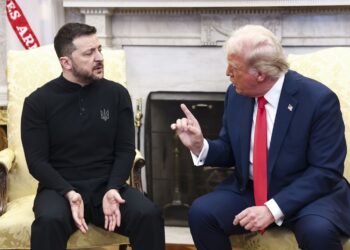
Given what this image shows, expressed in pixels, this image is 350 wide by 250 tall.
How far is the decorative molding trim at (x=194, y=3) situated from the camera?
3.26m

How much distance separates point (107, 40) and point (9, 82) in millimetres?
832

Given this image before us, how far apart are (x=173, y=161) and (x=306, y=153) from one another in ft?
4.96

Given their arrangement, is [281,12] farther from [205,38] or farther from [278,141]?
[278,141]

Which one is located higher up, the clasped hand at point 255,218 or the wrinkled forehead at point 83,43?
the wrinkled forehead at point 83,43

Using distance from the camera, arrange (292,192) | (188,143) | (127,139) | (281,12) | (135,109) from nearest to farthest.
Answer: (292,192), (188,143), (127,139), (281,12), (135,109)

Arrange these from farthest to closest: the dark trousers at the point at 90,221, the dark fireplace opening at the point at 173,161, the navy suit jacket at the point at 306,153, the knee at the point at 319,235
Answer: the dark fireplace opening at the point at 173,161, the dark trousers at the point at 90,221, the navy suit jacket at the point at 306,153, the knee at the point at 319,235

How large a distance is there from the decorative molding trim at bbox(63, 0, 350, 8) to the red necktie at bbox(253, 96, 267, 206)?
1239 mm

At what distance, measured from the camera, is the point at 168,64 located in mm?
3586

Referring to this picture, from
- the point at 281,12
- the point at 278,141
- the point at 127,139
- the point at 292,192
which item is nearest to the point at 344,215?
the point at 292,192

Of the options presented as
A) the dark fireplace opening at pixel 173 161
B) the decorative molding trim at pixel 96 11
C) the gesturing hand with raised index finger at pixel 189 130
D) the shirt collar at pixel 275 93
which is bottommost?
the dark fireplace opening at pixel 173 161

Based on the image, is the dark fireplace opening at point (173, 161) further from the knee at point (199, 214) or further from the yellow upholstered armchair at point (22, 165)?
the knee at point (199, 214)

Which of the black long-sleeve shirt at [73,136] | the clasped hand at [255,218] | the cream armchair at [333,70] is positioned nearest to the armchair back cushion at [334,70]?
the cream armchair at [333,70]

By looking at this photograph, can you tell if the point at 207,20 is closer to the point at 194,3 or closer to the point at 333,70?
the point at 194,3

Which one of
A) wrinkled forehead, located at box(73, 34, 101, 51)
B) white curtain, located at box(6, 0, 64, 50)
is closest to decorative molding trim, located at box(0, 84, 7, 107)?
white curtain, located at box(6, 0, 64, 50)
